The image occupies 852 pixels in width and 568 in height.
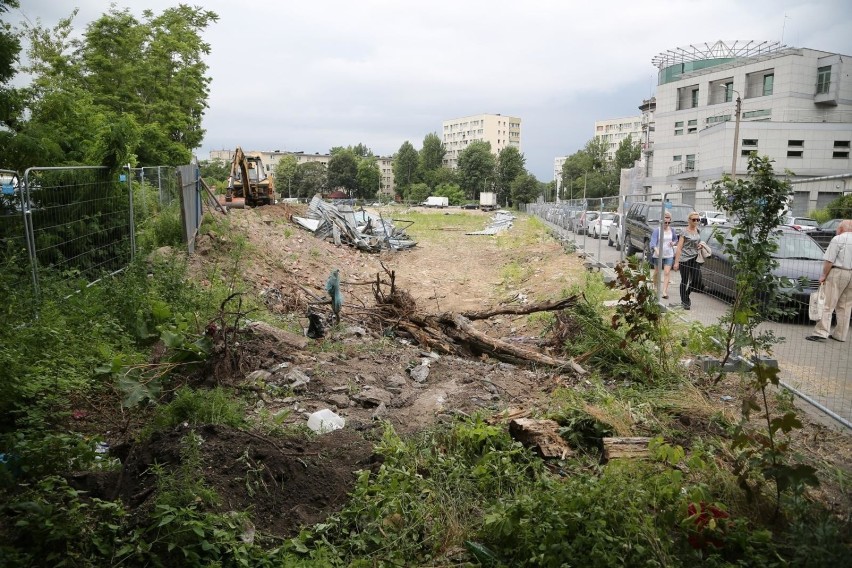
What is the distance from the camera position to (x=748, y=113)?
5166cm

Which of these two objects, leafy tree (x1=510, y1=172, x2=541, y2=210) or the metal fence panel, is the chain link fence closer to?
the metal fence panel

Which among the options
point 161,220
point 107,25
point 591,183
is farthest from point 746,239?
point 591,183

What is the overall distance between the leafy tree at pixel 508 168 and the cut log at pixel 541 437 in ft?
346

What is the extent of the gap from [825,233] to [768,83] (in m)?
52.6

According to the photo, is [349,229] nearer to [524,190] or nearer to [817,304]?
[817,304]

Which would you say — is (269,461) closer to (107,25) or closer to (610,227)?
(610,227)

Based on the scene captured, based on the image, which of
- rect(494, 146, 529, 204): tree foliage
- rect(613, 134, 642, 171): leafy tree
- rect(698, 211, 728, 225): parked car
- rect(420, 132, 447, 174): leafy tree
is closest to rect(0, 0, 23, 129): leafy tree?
rect(698, 211, 728, 225): parked car

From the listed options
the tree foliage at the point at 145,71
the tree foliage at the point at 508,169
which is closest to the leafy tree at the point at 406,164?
the tree foliage at the point at 508,169

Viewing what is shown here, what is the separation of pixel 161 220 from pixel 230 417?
831 centimetres

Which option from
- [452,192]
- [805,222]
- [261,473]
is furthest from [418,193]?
[261,473]

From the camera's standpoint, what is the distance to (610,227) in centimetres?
1975

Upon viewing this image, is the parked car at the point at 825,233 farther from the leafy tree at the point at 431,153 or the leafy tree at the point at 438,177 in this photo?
the leafy tree at the point at 431,153

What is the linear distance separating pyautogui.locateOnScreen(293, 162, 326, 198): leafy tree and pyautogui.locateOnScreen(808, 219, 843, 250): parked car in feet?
348

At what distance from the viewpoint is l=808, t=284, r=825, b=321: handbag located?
7.34 meters
